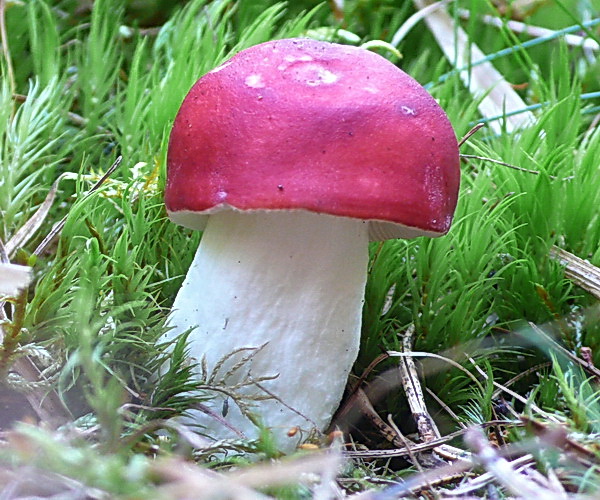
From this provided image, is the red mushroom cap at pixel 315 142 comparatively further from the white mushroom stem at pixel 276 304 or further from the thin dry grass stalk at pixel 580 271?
the thin dry grass stalk at pixel 580 271

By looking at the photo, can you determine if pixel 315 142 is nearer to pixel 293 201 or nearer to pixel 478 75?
pixel 293 201

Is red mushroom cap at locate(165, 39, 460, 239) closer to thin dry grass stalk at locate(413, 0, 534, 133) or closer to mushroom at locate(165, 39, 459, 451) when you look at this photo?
mushroom at locate(165, 39, 459, 451)

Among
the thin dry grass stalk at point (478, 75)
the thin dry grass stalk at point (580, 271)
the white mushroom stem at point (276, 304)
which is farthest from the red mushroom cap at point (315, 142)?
the thin dry grass stalk at point (478, 75)

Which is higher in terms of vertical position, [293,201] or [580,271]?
[293,201]

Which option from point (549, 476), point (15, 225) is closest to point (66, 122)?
point (15, 225)

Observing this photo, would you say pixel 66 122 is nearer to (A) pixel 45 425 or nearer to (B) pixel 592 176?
(A) pixel 45 425

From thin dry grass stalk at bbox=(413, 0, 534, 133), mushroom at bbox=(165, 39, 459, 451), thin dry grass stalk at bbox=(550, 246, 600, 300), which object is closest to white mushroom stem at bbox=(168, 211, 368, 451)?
mushroom at bbox=(165, 39, 459, 451)

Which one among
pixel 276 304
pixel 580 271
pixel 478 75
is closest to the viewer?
pixel 276 304

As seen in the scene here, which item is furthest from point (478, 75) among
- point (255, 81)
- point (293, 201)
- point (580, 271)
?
point (293, 201)

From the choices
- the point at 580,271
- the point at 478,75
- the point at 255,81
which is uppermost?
the point at 255,81
